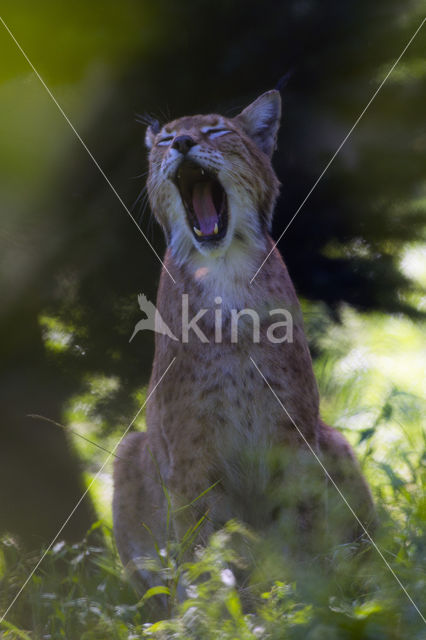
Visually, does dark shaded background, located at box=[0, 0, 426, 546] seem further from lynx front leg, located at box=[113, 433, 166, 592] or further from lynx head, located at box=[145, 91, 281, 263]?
lynx front leg, located at box=[113, 433, 166, 592]

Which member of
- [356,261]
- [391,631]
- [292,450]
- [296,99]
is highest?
[296,99]

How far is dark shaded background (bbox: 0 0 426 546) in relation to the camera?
3.18 metres

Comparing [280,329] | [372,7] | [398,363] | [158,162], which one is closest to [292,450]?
[280,329]

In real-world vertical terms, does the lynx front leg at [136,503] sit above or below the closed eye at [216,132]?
below

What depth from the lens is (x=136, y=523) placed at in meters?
3.19

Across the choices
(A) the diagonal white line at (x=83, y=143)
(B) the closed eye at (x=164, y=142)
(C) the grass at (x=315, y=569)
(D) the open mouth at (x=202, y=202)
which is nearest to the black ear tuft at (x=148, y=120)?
(B) the closed eye at (x=164, y=142)

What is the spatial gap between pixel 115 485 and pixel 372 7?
2395 mm

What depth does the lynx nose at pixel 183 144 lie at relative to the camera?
287 cm

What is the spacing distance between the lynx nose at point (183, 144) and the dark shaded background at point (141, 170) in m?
0.35

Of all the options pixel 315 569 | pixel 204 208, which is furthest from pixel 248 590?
pixel 204 208

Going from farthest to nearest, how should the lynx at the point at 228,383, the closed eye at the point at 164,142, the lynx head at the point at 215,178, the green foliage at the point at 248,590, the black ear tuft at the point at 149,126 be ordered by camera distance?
the black ear tuft at the point at 149,126
the closed eye at the point at 164,142
the lynx head at the point at 215,178
the lynx at the point at 228,383
the green foliage at the point at 248,590

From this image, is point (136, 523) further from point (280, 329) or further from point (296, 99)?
point (296, 99)

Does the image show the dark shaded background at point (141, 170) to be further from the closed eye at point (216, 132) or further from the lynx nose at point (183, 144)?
the lynx nose at point (183, 144)

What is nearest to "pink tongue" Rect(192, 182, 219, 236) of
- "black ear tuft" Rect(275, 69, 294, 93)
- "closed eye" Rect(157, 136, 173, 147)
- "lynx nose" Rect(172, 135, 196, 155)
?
"lynx nose" Rect(172, 135, 196, 155)
